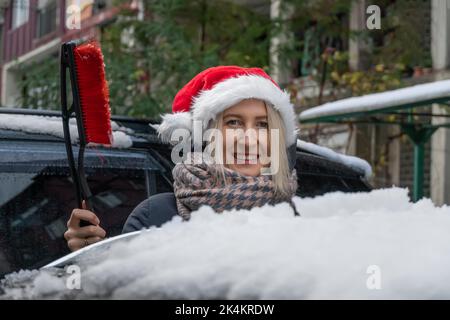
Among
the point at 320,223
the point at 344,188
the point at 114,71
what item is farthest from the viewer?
the point at 114,71

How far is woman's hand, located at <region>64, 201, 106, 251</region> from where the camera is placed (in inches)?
82.8

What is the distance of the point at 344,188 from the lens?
3.60 meters

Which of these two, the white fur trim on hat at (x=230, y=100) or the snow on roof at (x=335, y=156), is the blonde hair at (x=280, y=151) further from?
the snow on roof at (x=335, y=156)

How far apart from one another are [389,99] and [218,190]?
3.25 metres

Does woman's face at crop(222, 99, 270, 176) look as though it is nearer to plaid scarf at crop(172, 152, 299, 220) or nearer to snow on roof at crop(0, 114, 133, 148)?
plaid scarf at crop(172, 152, 299, 220)

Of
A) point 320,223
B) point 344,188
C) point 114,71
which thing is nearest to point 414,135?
point 114,71

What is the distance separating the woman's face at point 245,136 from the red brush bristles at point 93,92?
0.33 m

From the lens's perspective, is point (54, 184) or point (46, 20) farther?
point (46, 20)

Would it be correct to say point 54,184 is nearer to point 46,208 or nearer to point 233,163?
point 46,208

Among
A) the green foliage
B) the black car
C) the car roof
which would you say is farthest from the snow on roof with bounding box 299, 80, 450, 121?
the green foliage

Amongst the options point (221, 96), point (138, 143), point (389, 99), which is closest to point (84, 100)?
point (221, 96)

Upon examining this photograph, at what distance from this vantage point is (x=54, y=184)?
277 cm
